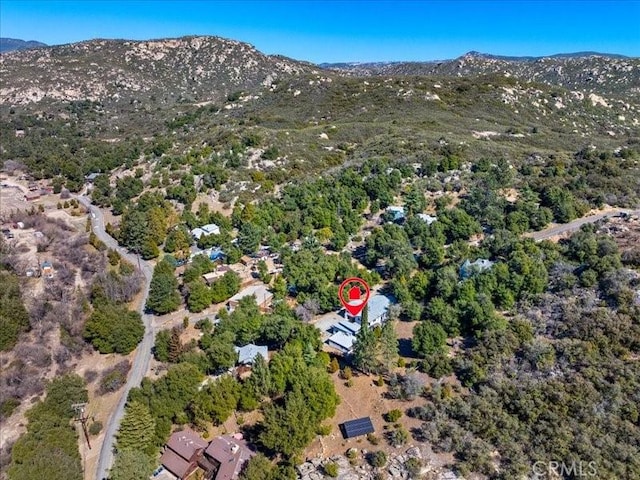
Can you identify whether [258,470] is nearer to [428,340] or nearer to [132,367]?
[428,340]

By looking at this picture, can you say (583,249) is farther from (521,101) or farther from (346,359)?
(521,101)

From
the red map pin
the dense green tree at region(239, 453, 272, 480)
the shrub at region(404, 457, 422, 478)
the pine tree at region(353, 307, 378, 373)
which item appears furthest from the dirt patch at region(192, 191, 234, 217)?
the shrub at region(404, 457, 422, 478)

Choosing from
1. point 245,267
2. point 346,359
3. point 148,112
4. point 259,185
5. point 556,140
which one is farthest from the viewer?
point 148,112

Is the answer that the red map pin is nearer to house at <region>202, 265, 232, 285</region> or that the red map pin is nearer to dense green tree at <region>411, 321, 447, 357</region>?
dense green tree at <region>411, 321, 447, 357</region>

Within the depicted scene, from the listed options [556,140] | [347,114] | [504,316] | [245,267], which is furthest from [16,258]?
[556,140]

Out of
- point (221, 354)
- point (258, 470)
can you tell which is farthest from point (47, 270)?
point (258, 470)
